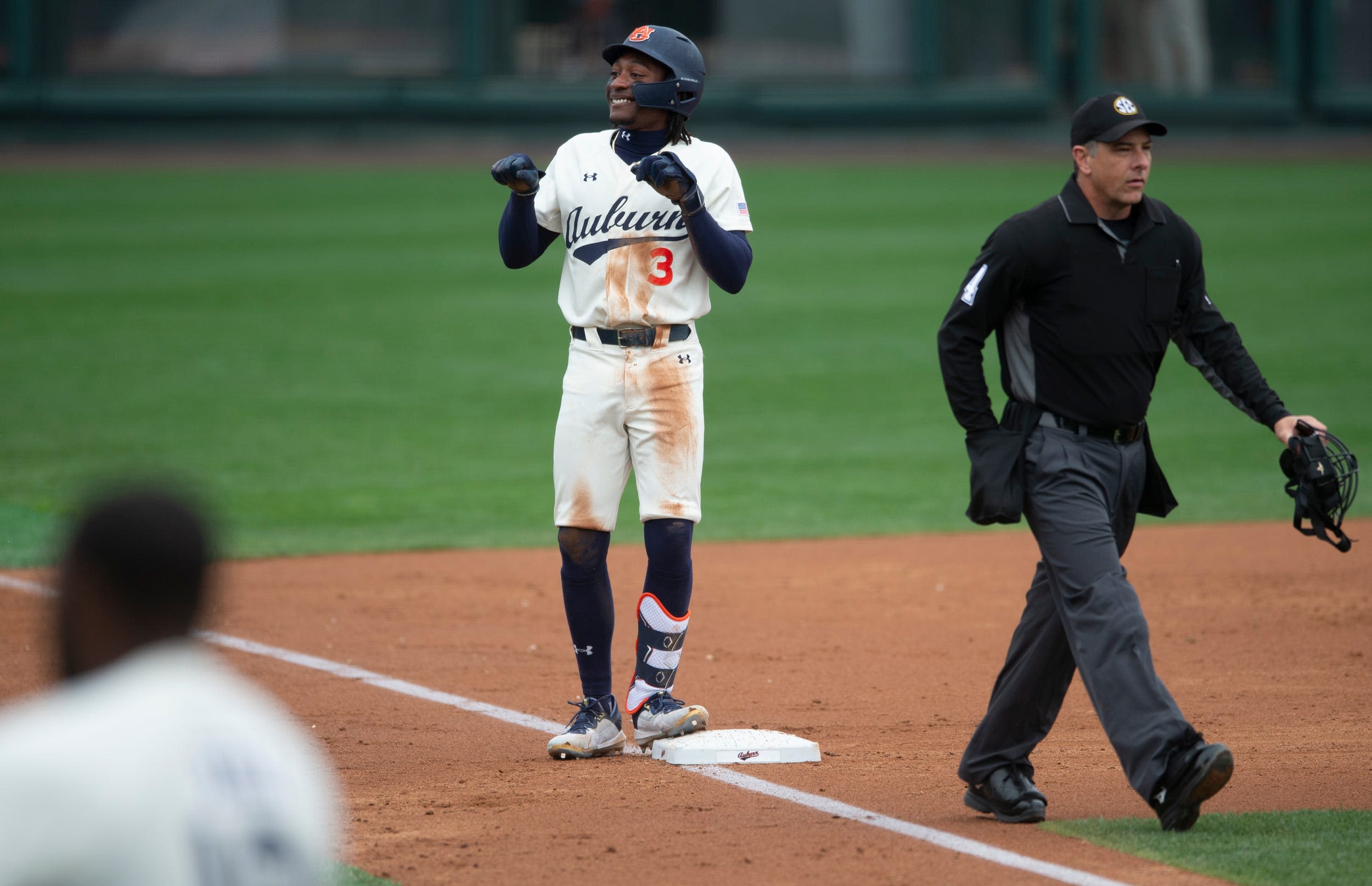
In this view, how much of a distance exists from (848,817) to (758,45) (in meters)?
24.1

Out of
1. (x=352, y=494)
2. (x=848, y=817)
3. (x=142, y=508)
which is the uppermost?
(x=142, y=508)

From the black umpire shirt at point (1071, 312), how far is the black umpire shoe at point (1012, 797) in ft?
3.14

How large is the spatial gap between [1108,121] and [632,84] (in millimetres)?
1543

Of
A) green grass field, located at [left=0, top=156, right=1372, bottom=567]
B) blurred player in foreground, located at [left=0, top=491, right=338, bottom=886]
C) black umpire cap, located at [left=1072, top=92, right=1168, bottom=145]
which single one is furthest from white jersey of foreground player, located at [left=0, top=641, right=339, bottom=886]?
green grass field, located at [left=0, top=156, right=1372, bottom=567]

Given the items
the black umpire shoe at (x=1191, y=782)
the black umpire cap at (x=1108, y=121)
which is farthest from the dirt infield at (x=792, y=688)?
the black umpire cap at (x=1108, y=121)

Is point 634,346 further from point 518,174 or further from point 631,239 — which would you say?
point 518,174

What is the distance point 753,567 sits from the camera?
8.57 meters

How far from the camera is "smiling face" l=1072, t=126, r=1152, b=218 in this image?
4348 millimetres

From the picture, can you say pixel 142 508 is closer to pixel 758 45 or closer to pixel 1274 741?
pixel 1274 741

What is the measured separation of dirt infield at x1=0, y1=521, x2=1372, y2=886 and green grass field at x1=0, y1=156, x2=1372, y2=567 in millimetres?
1062

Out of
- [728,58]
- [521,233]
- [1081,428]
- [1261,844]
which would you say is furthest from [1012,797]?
[728,58]

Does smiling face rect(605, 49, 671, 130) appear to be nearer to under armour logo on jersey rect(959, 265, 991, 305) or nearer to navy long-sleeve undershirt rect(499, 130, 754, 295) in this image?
navy long-sleeve undershirt rect(499, 130, 754, 295)

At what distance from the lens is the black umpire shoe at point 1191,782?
13.3ft

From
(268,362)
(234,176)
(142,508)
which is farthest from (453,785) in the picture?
(234,176)
